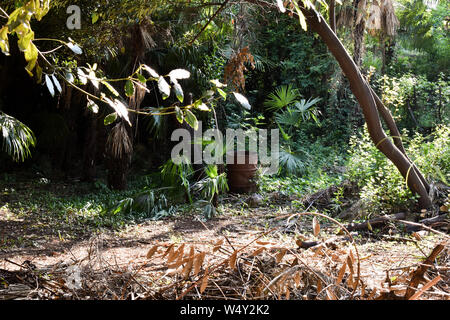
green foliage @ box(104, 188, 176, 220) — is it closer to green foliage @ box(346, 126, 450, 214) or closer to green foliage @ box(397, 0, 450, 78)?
green foliage @ box(346, 126, 450, 214)

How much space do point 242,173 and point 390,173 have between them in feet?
8.66

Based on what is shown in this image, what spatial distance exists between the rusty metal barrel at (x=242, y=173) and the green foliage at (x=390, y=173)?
174cm

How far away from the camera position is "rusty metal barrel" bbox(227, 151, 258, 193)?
24.2 feet

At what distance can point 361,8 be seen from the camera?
5.96 m

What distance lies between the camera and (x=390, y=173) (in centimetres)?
537

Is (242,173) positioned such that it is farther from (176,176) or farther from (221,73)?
(221,73)

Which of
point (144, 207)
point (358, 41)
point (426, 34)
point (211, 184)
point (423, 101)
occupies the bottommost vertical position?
point (144, 207)

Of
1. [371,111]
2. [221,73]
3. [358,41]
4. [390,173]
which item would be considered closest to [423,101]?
[358,41]

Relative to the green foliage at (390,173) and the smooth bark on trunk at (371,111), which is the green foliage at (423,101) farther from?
the smooth bark on trunk at (371,111)

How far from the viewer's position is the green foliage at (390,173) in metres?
5.13

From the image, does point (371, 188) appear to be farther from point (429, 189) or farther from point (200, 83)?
point (200, 83)

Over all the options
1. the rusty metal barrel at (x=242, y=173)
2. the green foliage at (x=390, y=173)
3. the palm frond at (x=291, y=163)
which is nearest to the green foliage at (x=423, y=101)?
the palm frond at (x=291, y=163)

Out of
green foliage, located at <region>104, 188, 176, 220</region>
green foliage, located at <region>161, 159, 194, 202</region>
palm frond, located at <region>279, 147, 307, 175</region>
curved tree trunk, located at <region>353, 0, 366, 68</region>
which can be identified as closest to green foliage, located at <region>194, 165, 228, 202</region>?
green foliage, located at <region>161, 159, 194, 202</region>
